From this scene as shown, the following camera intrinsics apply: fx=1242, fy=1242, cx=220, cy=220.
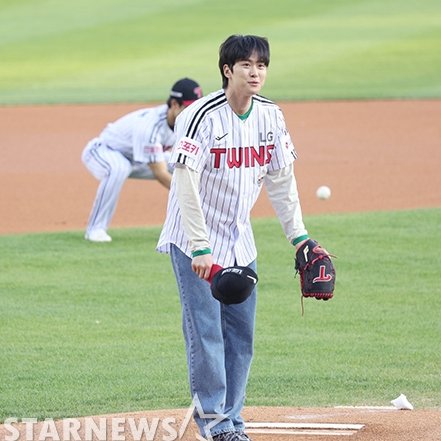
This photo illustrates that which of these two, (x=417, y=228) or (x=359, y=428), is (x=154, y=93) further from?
(x=359, y=428)

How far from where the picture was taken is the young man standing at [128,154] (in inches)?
445

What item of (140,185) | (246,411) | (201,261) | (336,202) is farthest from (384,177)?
(201,261)

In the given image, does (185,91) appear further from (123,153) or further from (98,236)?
(98,236)

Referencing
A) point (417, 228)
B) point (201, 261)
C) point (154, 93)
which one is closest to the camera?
point (201, 261)

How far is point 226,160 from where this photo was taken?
17.5 feet

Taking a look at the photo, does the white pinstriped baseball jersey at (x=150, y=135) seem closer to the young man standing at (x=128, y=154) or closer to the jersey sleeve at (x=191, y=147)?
the young man standing at (x=128, y=154)

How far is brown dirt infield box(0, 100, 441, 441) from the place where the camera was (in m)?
13.6

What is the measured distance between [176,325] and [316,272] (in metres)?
3.34

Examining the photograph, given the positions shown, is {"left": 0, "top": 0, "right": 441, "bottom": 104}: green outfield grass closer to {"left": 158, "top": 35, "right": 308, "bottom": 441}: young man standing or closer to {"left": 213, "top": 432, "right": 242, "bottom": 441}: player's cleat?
{"left": 158, "top": 35, "right": 308, "bottom": 441}: young man standing

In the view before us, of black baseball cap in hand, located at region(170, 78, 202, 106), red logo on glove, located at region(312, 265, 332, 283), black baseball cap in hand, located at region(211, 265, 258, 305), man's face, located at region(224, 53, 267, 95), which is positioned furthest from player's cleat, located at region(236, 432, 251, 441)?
black baseball cap in hand, located at region(170, 78, 202, 106)

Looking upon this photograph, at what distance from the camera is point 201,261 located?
520 centimetres

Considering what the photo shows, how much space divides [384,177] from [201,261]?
10.3 m

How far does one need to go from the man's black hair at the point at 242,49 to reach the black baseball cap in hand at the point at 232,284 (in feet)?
2.87

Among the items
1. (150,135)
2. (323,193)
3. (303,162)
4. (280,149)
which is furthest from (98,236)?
(280,149)
